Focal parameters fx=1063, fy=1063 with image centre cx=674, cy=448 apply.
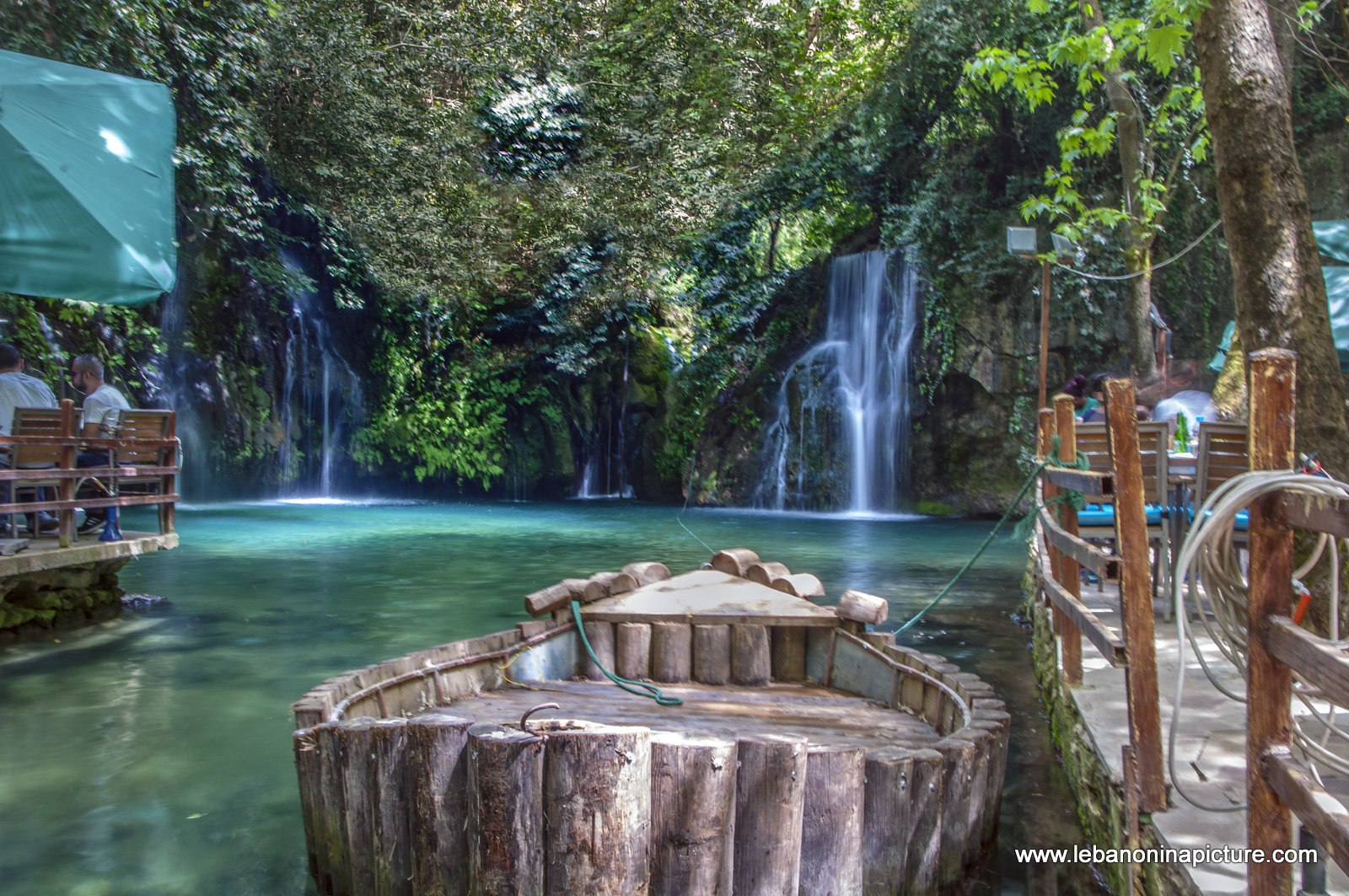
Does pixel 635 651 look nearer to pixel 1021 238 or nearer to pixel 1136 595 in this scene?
pixel 1136 595

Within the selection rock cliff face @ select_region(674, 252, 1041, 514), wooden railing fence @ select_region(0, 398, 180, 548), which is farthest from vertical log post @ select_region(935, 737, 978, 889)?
rock cliff face @ select_region(674, 252, 1041, 514)

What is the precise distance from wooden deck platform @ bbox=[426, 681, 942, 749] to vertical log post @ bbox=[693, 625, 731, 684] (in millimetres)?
86

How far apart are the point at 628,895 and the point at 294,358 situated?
21.4 metres

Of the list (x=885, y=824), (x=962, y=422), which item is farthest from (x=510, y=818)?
(x=962, y=422)

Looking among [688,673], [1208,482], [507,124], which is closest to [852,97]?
[507,124]

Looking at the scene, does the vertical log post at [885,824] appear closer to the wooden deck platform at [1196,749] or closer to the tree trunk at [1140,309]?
the wooden deck platform at [1196,749]

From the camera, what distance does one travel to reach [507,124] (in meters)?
25.3

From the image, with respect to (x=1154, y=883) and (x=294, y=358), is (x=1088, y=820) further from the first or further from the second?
(x=294, y=358)

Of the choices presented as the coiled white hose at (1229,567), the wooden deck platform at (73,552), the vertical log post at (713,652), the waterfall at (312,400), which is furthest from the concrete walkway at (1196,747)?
the waterfall at (312,400)

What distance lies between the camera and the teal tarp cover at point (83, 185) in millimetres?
6059

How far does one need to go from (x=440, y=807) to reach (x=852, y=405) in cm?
1780

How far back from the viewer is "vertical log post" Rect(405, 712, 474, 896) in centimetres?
307

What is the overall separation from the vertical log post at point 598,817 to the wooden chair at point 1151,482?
437 centimetres

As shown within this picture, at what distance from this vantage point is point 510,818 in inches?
113
